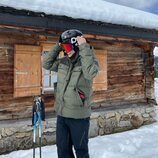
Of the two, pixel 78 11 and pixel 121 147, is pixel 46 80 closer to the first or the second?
pixel 78 11

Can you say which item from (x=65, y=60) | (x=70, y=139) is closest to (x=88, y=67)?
(x=65, y=60)

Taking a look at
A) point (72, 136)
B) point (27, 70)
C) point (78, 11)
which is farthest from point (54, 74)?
point (72, 136)

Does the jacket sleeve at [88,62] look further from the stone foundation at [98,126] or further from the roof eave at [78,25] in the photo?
the stone foundation at [98,126]

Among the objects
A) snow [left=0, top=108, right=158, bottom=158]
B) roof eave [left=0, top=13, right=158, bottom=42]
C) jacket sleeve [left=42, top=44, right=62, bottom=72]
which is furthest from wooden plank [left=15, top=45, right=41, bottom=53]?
jacket sleeve [left=42, top=44, right=62, bottom=72]

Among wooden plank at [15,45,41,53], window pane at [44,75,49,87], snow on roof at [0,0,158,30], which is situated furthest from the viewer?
window pane at [44,75,49,87]

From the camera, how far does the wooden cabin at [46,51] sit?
623 cm

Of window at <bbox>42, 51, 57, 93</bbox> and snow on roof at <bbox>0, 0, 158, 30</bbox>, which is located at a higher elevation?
snow on roof at <bbox>0, 0, 158, 30</bbox>

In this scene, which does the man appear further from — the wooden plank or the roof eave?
the wooden plank

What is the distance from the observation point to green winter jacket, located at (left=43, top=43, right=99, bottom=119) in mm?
3467

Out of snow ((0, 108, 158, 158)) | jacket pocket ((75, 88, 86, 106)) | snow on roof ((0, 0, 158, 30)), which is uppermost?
snow on roof ((0, 0, 158, 30))

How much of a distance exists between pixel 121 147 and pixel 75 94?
3.12m

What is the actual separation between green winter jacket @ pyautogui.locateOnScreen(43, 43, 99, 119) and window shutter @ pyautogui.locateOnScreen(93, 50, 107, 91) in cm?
425

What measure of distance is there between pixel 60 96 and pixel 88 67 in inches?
19.2

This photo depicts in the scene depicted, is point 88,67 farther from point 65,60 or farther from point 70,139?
point 70,139
